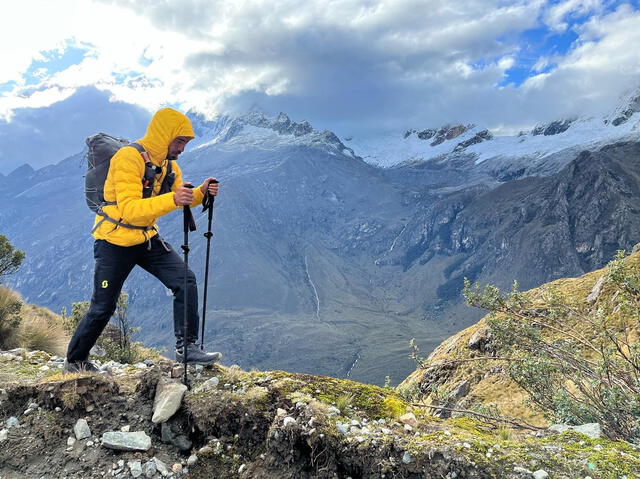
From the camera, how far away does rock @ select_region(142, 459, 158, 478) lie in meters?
4.95

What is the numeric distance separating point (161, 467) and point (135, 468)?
28cm

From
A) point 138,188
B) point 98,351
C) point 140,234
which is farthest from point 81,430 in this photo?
point 98,351

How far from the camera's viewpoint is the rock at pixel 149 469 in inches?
195

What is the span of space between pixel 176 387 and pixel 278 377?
150 cm

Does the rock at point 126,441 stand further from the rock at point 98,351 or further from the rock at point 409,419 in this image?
the rock at point 98,351

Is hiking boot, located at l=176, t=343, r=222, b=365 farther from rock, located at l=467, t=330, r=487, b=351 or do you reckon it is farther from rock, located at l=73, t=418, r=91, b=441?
rock, located at l=467, t=330, r=487, b=351

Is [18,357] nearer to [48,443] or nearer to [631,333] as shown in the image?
[48,443]

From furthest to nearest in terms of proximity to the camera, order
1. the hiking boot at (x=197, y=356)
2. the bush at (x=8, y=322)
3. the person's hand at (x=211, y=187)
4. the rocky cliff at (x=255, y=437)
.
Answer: the bush at (x=8, y=322), the hiking boot at (x=197, y=356), the person's hand at (x=211, y=187), the rocky cliff at (x=255, y=437)

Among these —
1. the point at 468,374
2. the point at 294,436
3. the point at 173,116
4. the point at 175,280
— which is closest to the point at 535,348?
the point at 294,436

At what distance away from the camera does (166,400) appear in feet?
18.7

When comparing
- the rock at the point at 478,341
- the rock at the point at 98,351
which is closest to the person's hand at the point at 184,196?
the rock at the point at 98,351

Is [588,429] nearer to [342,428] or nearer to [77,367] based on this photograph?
[342,428]

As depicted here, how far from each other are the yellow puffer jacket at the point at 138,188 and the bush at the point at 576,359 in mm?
6583

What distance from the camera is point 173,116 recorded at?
7.47 m
